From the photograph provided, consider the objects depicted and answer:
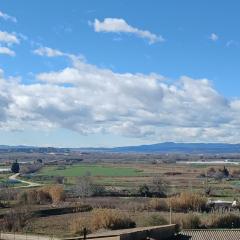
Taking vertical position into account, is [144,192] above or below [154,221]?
above

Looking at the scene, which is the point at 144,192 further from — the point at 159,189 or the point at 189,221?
the point at 189,221

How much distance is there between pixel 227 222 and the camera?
5703 cm

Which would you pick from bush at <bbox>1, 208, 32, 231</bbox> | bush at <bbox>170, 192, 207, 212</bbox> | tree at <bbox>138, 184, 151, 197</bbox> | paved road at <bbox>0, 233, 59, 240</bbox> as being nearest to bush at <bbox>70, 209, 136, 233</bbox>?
paved road at <bbox>0, 233, 59, 240</bbox>

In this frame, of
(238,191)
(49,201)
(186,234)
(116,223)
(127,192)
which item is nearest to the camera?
(186,234)

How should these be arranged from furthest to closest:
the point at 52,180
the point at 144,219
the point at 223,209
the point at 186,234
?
the point at 52,180 → the point at 223,209 → the point at 144,219 → the point at 186,234

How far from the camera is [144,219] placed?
57094mm

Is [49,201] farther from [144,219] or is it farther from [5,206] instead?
[144,219]

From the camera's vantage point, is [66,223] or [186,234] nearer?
[186,234]

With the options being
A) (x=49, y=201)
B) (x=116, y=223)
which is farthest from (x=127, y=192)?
(x=116, y=223)

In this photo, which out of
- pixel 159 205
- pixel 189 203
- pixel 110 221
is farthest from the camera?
pixel 159 205

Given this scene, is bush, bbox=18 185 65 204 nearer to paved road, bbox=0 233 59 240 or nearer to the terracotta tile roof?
paved road, bbox=0 233 59 240

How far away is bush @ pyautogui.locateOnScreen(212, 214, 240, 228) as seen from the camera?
56.0 metres

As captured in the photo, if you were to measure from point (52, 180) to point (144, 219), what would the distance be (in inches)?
2510

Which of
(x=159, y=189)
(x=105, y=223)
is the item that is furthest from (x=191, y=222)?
(x=159, y=189)
